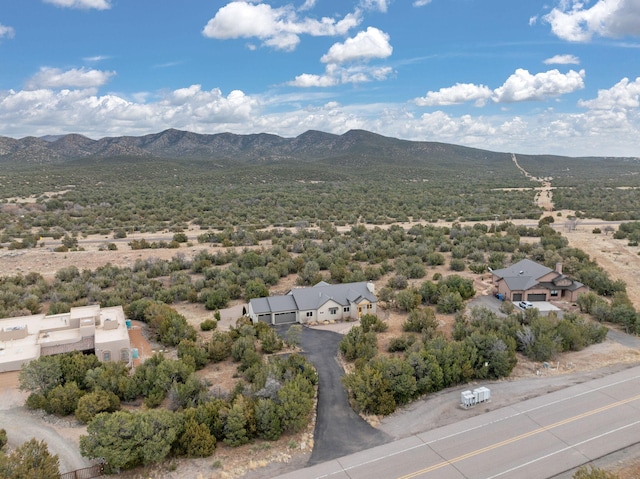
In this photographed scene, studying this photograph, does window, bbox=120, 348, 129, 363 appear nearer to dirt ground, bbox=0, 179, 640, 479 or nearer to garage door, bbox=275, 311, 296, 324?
dirt ground, bbox=0, 179, 640, 479

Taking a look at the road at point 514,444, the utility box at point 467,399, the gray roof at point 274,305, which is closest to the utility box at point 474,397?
the utility box at point 467,399

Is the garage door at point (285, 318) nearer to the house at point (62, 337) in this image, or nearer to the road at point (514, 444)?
the house at point (62, 337)

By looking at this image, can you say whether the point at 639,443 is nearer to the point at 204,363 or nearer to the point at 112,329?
the point at 204,363

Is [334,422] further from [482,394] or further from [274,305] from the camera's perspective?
[274,305]

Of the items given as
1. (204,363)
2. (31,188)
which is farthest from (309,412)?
(31,188)

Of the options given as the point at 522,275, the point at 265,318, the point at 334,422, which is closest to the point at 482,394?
the point at 334,422

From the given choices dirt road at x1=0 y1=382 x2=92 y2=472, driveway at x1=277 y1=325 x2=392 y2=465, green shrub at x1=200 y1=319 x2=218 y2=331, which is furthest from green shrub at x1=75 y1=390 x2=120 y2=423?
green shrub at x1=200 y1=319 x2=218 y2=331
